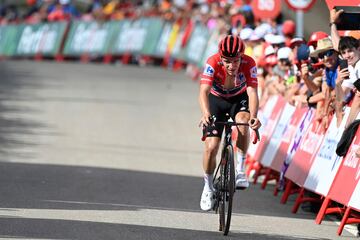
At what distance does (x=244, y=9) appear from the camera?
1967 centimetres

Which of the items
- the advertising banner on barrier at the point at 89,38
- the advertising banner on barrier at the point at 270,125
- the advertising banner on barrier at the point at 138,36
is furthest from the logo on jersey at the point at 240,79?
the advertising banner on barrier at the point at 89,38

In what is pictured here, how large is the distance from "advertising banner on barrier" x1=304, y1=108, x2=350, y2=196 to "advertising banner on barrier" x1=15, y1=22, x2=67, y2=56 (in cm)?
2957

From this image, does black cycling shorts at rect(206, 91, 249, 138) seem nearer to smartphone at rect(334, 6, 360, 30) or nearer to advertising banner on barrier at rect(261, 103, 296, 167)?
smartphone at rect(334, 6, 360, 30)

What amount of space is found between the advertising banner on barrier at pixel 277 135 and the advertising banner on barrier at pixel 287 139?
159mm

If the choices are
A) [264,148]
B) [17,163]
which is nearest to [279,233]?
[264,148]

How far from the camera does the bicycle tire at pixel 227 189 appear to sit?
10.3 metres

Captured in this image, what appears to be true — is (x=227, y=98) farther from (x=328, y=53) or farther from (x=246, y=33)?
(x=246, y=33)

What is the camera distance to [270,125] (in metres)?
15.5

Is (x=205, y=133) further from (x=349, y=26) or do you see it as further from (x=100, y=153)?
(x=100, y=153)

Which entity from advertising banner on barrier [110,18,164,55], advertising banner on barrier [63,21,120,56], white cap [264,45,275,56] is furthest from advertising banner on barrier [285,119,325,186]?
advertising banner on barrier [63,21,120,56]

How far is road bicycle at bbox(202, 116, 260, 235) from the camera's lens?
34.0ft

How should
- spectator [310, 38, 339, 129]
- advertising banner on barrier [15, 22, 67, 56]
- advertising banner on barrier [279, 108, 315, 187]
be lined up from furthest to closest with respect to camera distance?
advertising banner on barrier [15, 22, 67, 56] → advertising banner on barrier [279, 108, 315, 187] → spectator [310, 38, 339, 129]

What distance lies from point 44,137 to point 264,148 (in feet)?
17.2

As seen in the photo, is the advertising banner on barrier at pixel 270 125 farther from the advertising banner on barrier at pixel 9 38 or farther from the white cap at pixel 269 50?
the advertising banner on barrier at pixel 9 38
